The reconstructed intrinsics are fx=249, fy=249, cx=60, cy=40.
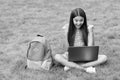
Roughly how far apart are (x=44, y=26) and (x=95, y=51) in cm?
257

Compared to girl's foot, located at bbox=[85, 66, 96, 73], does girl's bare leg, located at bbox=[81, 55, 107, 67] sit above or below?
above

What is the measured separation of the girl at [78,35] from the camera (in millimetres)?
3424

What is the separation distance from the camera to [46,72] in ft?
11.3

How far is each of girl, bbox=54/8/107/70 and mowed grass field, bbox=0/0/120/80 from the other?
10cm

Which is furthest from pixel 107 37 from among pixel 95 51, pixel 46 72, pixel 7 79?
A: pixel 7 79

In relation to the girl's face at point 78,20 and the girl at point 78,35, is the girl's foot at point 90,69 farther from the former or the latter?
the girl's face at point 78,20

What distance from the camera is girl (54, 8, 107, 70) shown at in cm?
342

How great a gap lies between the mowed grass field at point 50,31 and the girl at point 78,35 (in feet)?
0.34

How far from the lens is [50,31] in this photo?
17.6 feet

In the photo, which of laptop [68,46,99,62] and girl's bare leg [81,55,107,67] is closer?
laptop [68,46,99,62]

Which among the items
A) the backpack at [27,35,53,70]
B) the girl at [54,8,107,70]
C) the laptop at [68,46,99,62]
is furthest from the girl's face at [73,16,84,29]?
the backpack at [27,35,53,70]

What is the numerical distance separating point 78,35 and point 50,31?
1798 millimetres

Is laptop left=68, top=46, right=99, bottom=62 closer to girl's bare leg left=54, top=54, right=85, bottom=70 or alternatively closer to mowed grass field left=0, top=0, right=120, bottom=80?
girl's bare leg left=54, top=54, right=85, bottom=70

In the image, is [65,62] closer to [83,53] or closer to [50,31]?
[83,53]
